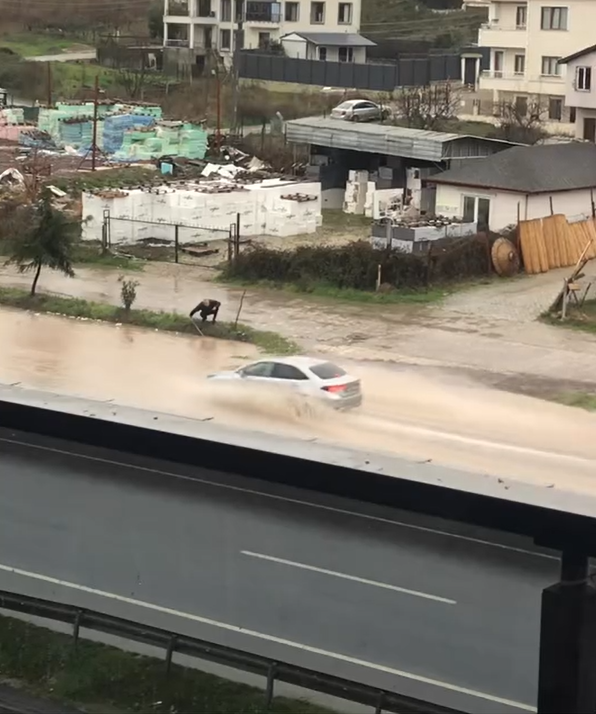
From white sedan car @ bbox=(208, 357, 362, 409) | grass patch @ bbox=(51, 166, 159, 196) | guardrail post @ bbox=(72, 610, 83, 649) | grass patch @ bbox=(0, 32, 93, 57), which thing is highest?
grass patch @ bbox=(0, 32, 93, 57)

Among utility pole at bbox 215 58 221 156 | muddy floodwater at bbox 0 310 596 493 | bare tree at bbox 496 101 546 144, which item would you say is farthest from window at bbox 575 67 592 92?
muddy floodwater at bbox 0 310 596 493

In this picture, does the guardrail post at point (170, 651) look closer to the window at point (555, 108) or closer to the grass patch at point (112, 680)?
the grass patch at point (112, 680)

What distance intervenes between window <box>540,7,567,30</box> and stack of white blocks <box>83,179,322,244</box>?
13.7ft

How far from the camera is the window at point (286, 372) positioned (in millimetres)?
3473

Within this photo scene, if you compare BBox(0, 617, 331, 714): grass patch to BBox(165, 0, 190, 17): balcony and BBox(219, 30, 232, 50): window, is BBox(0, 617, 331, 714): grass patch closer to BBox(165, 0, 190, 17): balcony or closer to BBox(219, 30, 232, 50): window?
BBox(165, 0, 190, 17): balcony

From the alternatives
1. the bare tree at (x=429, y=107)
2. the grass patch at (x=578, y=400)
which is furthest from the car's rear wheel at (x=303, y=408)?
the bare tree at (x=429, y=107)

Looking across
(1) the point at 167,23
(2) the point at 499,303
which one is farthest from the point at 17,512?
(1) the point at 167,23

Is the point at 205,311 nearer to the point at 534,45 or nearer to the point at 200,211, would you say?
the point at 200,211

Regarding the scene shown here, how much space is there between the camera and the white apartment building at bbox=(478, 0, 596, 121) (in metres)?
9.80

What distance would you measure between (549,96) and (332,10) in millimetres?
4799

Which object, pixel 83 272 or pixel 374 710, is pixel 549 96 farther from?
pixel 374 710

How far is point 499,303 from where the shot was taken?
4941 millimetres

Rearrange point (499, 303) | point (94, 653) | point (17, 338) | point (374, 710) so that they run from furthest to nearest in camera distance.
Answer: point (499, 303)
point (17, 338)
point (94, 653)
point (374, 710)

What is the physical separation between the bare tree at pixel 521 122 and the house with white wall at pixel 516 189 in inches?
86.7
